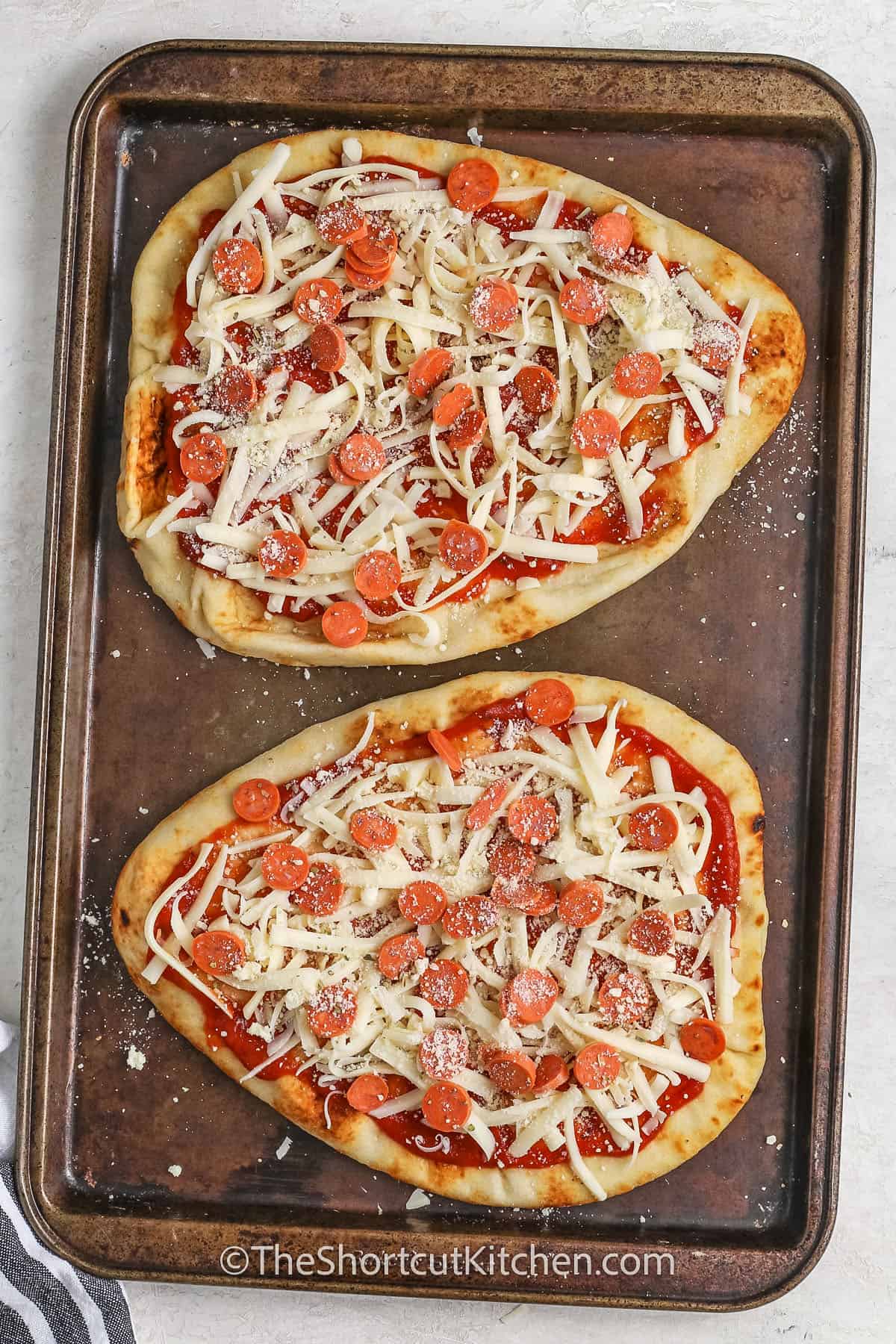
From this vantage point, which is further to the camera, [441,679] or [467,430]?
[441,679]

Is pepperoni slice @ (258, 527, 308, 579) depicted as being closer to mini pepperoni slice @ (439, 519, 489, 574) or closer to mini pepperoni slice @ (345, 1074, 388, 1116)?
mini pepperoni slice @ (439, 519, 489, 574)

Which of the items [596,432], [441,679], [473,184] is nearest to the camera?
[596,432]

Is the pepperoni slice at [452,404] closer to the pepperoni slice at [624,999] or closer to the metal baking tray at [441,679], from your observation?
the metal baking tray at [441,679]

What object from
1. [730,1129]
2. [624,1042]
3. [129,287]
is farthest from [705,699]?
[129,287]

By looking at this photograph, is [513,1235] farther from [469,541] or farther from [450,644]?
[469,541]

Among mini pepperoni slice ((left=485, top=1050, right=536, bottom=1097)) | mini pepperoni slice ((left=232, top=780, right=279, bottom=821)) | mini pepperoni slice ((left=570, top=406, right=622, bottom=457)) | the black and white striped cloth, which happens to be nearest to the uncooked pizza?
mini pepperoni slice ((left=570, top=406, right=622, bottom=457))

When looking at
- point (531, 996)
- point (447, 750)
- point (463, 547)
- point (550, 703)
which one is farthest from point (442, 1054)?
point (463, 547)

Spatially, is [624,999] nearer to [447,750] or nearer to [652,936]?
[652,936]
